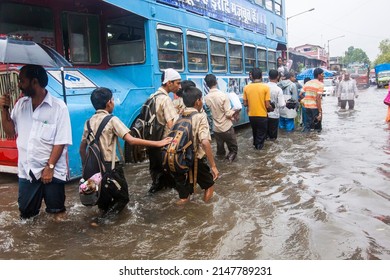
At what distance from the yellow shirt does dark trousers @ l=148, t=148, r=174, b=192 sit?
2733 millimetres

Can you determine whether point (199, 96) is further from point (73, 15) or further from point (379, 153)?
point (379, 153)

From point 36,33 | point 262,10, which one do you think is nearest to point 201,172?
point 36,33

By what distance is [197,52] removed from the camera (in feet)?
25.1

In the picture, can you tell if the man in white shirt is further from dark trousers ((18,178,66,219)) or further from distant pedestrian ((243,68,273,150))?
distant pedestrian ((243,68,273,150))

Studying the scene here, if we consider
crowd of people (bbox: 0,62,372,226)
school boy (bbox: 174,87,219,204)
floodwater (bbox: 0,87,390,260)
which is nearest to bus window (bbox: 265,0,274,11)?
floodwater (bbox: 0,87,390,260)

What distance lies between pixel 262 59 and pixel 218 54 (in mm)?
3060

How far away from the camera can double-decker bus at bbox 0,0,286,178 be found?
500cm

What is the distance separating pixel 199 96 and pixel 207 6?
200 inches

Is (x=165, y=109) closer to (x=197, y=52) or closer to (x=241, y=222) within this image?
(x=241, y=222)

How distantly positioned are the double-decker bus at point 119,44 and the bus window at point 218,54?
0.02 metres

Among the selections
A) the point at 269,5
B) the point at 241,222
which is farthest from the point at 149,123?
the point at 269,5

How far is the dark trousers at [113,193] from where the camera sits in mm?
3240
